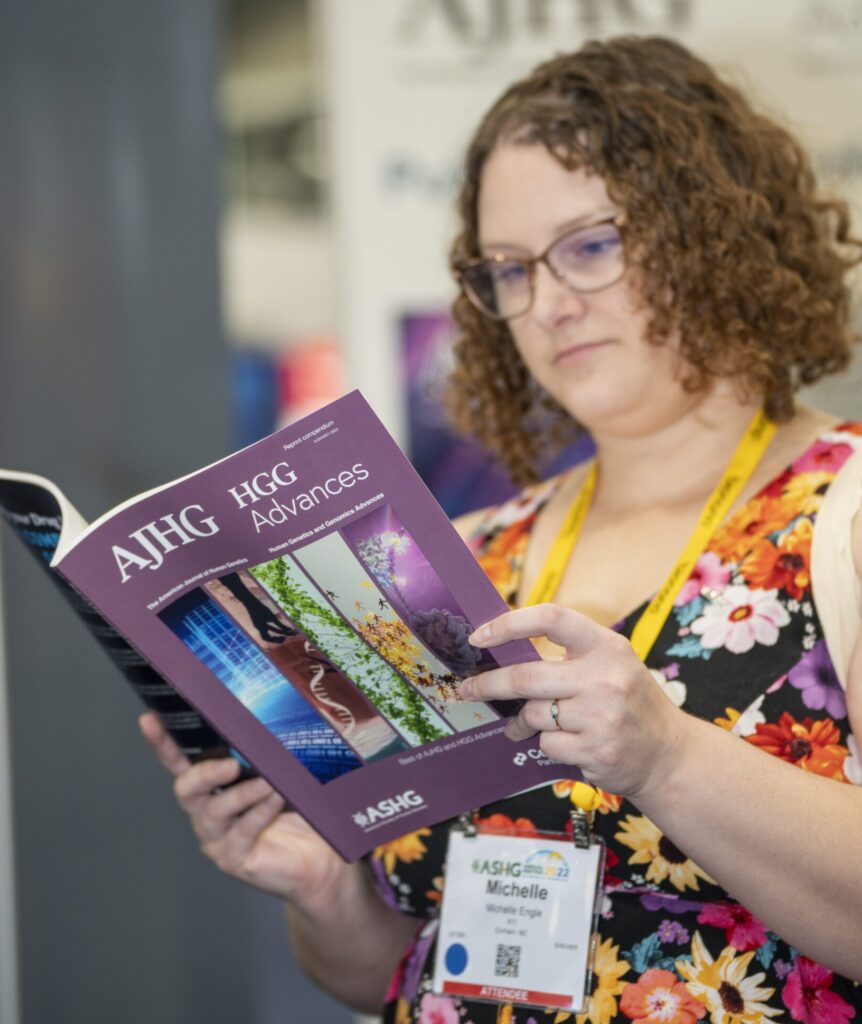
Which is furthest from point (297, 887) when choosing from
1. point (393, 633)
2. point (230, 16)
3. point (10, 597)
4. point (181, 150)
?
point (230, 16)

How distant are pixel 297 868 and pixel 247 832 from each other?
0.25ft

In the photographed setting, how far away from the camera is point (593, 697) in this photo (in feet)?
3.29

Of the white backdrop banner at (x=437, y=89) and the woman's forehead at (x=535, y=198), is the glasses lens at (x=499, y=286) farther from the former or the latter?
the white backdrop banner at (x=437, y=89)

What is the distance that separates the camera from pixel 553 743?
1030mm

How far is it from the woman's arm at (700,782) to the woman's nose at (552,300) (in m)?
0.58

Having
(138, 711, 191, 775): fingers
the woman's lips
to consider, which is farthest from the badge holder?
the woman's lips

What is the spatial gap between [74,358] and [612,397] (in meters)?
1.24

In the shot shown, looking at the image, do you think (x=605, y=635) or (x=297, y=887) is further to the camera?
(x=297, y=887)

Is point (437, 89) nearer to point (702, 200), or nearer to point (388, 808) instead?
point (702, 200)

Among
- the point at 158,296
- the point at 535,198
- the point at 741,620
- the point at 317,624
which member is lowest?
the point at 741,620

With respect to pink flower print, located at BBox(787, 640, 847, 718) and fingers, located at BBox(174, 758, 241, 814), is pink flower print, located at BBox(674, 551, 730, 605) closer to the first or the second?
pink flower print, located at BBox(787, 640, 847, 718)

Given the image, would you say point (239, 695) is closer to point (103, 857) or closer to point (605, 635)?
point (605, 635)

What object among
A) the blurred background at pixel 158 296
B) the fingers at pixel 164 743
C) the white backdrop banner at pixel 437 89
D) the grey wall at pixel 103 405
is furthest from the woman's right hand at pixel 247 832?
the white backdrop banner at pixel 437 89

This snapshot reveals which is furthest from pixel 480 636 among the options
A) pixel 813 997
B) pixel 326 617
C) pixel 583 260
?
pixel 583 260
